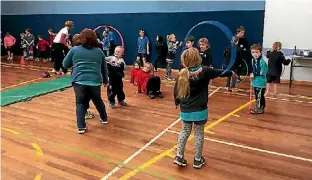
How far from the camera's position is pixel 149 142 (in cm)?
467

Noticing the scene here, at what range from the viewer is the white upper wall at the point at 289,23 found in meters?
8.20

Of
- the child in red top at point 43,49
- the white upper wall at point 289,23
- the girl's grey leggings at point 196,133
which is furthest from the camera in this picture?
the child in red top at point 43,49

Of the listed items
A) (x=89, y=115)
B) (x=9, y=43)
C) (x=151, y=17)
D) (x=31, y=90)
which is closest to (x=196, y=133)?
(x=89, y=115)

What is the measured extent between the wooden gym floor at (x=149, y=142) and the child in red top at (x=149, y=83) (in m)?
0.28

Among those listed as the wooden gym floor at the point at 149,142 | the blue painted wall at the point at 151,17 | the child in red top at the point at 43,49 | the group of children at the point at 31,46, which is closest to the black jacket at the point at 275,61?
the wooden gym floor at the point at 149,142

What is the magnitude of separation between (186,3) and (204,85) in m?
6.80

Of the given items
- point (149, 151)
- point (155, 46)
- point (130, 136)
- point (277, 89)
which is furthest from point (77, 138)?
point (155, 46)

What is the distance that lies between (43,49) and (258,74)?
943cm

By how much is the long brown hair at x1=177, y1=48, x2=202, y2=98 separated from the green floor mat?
4.33 m

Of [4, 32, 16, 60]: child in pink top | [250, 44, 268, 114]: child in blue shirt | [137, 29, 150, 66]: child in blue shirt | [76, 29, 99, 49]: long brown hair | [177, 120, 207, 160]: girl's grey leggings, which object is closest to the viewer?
[177, 120, 207, 160]: girl's grey leggings

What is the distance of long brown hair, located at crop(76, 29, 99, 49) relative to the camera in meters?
4.74

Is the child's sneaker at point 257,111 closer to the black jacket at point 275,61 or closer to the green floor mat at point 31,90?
the black jacket at point 275,61

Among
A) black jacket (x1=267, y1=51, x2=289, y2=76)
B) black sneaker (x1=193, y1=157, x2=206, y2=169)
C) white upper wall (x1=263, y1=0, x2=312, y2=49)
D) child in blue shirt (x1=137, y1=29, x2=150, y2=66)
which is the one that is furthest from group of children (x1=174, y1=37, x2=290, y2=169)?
child in blue shirt (x1=137, y1=29, x2=150, y2=66)

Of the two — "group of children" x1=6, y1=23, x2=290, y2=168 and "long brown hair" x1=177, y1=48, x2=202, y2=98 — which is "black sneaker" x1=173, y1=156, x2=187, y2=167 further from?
"long brown hair" x1=177, y1=48, x2=202, y2=98
